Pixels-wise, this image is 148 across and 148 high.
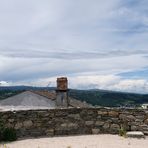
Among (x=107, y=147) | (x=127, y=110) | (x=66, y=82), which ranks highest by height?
(x=66, y=82)

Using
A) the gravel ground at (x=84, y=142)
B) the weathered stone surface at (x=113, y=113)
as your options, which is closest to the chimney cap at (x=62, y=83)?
the weathered stone surface at (x=113, y=113)

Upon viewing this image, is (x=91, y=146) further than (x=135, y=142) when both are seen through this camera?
No

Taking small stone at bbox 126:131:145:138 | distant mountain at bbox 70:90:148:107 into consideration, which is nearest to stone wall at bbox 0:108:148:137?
small stone at bbox 126:131:145:138

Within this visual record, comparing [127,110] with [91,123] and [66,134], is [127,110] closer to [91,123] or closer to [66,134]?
[91,123]

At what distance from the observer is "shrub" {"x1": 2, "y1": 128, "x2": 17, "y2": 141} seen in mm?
12391

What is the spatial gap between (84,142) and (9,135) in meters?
2.45

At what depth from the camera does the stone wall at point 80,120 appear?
42.8 ft

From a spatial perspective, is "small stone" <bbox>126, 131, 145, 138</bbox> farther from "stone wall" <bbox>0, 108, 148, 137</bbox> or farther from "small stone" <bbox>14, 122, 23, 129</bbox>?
"small stone" <bbox>14, 122, 23, 129</bbox>

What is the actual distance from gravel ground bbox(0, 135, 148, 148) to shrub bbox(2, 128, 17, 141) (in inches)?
11.3

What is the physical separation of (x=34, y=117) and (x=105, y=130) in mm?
2399

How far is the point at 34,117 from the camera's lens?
13.1 meters

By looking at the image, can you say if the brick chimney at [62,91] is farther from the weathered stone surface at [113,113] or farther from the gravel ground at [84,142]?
the gravel ground at [84,142]

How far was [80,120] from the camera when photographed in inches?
521

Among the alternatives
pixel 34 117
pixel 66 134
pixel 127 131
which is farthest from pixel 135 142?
pixel 34 117
